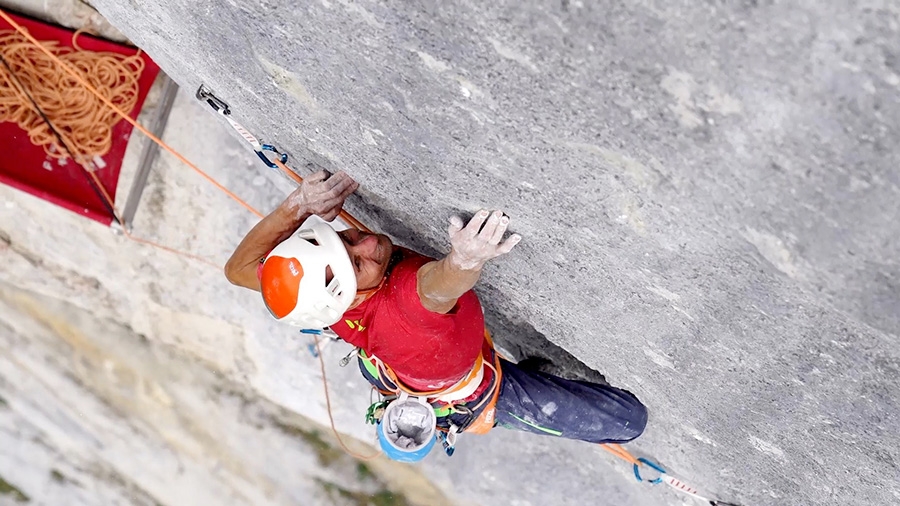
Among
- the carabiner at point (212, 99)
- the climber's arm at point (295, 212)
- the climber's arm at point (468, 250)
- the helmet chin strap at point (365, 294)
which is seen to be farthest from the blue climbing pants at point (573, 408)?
the carabiner at point (212, 99)

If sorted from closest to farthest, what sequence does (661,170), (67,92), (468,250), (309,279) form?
(661,170), (468,250), (309,279), (67,92)

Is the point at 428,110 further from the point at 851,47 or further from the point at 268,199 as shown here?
the point at 268,199

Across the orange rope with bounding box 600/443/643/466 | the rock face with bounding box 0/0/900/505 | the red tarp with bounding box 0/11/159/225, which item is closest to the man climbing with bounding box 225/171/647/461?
the rock face with bounding box 0/0/900/505

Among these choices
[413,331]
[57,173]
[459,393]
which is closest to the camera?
[413,331]

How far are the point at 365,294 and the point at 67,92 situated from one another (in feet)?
9.39

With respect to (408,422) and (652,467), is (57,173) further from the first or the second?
(652,467)

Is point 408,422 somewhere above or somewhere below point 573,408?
below

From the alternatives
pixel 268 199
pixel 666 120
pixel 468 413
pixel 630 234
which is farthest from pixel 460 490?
pixel 666 120

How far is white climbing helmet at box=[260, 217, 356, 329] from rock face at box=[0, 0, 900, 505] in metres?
0.30

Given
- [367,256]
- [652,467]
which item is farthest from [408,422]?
[652,467]

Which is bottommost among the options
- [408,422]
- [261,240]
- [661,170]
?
[408,422]

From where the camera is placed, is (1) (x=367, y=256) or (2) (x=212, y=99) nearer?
(1) (x=367, y=256)

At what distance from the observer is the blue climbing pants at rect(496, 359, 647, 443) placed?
3.12 metres

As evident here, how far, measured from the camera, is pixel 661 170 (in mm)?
1599
